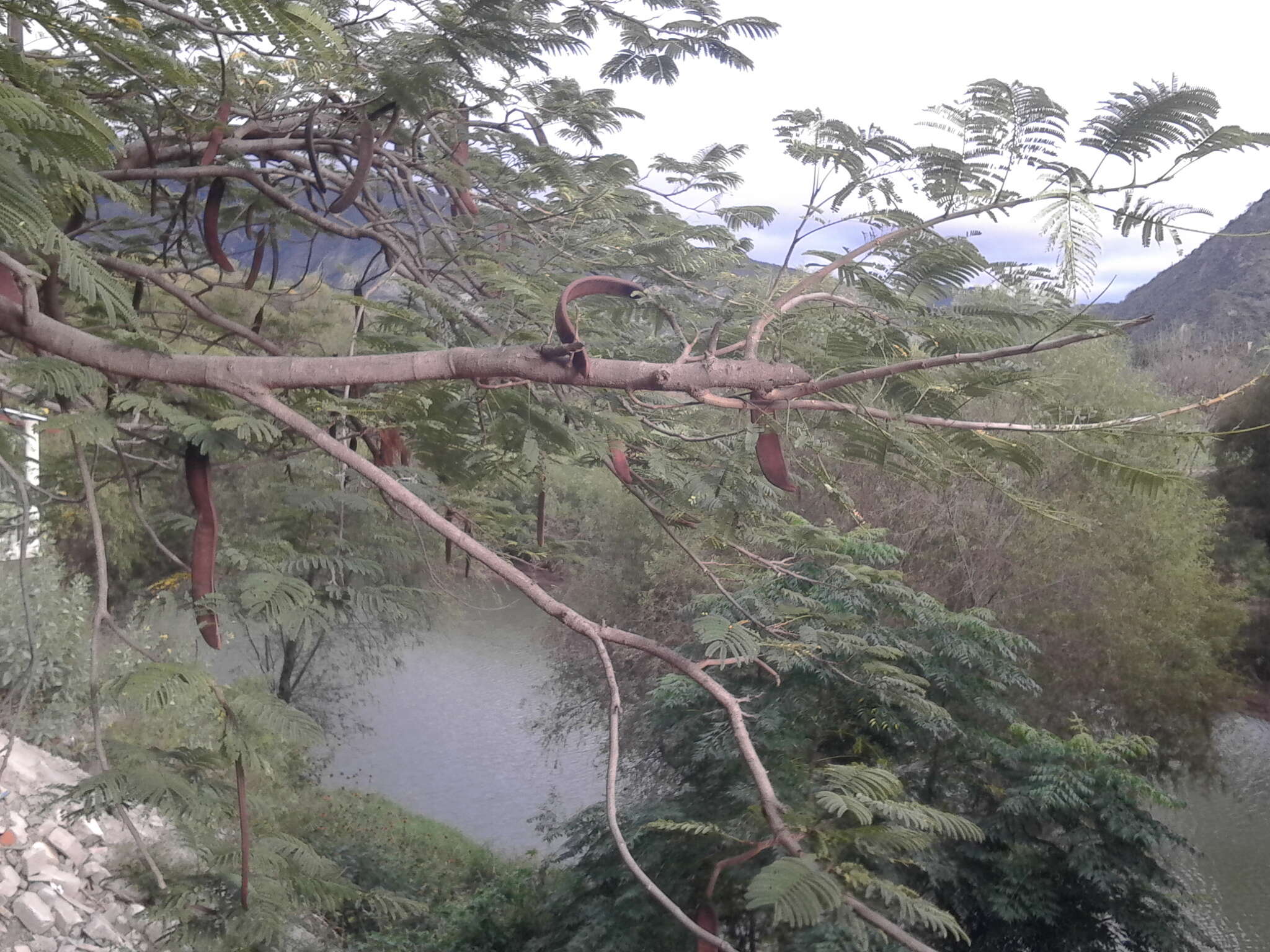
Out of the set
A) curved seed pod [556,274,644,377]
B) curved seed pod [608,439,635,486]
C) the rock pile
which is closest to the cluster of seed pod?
curved seed pod [556,274,644,377]

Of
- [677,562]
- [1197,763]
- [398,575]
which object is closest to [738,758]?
[398,575]

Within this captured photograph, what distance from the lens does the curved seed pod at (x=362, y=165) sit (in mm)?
3070

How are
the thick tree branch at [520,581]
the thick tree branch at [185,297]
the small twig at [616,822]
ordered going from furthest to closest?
the thick tree branch at [185,297] → the thick tree branch at [520,581] → the small twig at [616,822]

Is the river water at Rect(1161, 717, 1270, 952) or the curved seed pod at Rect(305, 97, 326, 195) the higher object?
the curved seed pod at Rect(305, 97, 326, 195)

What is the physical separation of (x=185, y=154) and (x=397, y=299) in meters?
0.96

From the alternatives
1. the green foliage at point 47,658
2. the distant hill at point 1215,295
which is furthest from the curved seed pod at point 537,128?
the green foliage at point 47,658

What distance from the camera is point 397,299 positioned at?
13.1 feet

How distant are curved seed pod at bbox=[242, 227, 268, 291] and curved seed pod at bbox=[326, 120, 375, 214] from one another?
72cm

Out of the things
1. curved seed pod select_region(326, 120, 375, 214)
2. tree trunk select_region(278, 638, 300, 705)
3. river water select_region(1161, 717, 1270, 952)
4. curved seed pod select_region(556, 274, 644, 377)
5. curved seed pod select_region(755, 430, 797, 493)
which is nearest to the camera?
curved seed pod select_region(556, 274, 644, 377)

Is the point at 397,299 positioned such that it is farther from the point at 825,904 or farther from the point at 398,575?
the point at 825,904

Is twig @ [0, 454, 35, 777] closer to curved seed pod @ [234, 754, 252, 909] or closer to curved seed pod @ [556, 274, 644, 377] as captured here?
curved seed pod @ [234, 754, 252, 909]

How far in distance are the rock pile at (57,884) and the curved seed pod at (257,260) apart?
11.6 ft

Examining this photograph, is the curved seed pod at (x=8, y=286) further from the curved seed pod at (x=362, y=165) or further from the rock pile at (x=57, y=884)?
the rock pile at (x=57, y=884)

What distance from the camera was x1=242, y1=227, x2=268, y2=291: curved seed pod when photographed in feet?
12.5
